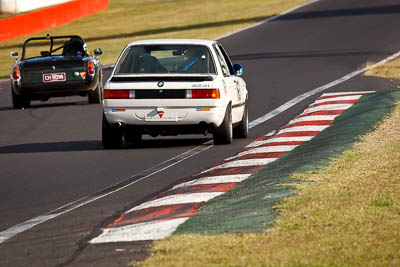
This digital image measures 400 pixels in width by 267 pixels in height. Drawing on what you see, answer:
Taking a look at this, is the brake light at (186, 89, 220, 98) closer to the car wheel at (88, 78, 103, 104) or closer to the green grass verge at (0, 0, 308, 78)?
the car wheel at (88, 78, 103, 104)

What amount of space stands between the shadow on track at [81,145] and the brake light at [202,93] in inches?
47.0

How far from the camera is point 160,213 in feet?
26.5

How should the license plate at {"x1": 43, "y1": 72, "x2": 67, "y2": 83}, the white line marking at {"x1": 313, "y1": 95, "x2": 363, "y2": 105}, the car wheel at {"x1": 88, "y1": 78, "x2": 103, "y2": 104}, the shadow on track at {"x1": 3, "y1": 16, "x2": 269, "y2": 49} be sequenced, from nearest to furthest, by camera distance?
1. the white line marking at {"x1": 313, "y1": 95, "x2": 363, "y2": 105}
2. the license plate at {"x1": 43, "y1": 72, "x2": 67, "y2": 83}
3. the car wheel at {"x1": 88, "y1": 78, "x2": 103, "y2": 104}
4. the shadow on track at {"x1": 3, "y1": 16, "x2": 269, "y2": 49}

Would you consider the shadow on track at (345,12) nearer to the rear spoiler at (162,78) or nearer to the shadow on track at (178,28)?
the shadow on track at (178,28)

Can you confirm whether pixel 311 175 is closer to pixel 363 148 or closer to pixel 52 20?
pixel 363 148

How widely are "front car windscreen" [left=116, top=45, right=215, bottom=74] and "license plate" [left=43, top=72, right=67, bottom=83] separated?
260 inches

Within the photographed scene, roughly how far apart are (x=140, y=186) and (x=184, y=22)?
113 ft

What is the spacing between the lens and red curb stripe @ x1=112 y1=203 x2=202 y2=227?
782 centimetres

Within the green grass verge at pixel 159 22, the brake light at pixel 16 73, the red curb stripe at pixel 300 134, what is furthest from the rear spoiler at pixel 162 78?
the green grass verge at pixel 159 22

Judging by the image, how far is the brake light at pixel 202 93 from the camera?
41.8 ft

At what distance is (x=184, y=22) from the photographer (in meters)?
44.1

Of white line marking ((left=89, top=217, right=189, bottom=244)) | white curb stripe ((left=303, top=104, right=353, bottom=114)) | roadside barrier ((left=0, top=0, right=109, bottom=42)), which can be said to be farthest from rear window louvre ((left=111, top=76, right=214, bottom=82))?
roadside barrier ((left=0, top=0, right=109, bottom=42))

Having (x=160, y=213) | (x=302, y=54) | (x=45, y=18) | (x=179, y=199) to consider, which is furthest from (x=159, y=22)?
(x=160, y=213)

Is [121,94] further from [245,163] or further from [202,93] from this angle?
[245,163]
